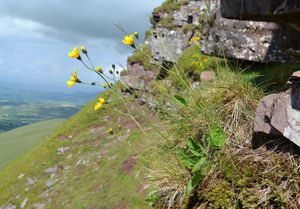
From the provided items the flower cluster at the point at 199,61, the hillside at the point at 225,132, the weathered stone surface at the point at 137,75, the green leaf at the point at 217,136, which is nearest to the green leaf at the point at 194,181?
the hillside at the point at 225,132

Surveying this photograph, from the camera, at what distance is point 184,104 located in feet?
18.9

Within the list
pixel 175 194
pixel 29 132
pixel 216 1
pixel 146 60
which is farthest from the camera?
pixel 29 132

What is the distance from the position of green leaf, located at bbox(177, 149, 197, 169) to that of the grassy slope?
21.7 ft

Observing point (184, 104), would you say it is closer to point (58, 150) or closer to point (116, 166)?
point (116, 166)

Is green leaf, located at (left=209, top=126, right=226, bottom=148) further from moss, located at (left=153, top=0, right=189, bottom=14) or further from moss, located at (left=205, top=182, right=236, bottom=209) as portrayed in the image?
moss, located at (left=153, top=0, right=189, bottom=14)

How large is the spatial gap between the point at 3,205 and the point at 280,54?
23514mm

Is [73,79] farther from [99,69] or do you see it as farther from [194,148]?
[194,148]

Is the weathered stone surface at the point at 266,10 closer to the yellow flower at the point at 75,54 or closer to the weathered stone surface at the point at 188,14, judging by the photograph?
the yellow flower at the point at 75,54

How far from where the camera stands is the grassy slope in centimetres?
1644

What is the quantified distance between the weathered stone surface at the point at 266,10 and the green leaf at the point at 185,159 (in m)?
2.23

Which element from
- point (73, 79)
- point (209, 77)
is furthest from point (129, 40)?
point (209, 77)

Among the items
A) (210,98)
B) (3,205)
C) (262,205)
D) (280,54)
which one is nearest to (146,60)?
(3,205)

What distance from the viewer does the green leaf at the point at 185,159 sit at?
5.09m

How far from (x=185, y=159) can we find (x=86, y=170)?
18867mm
